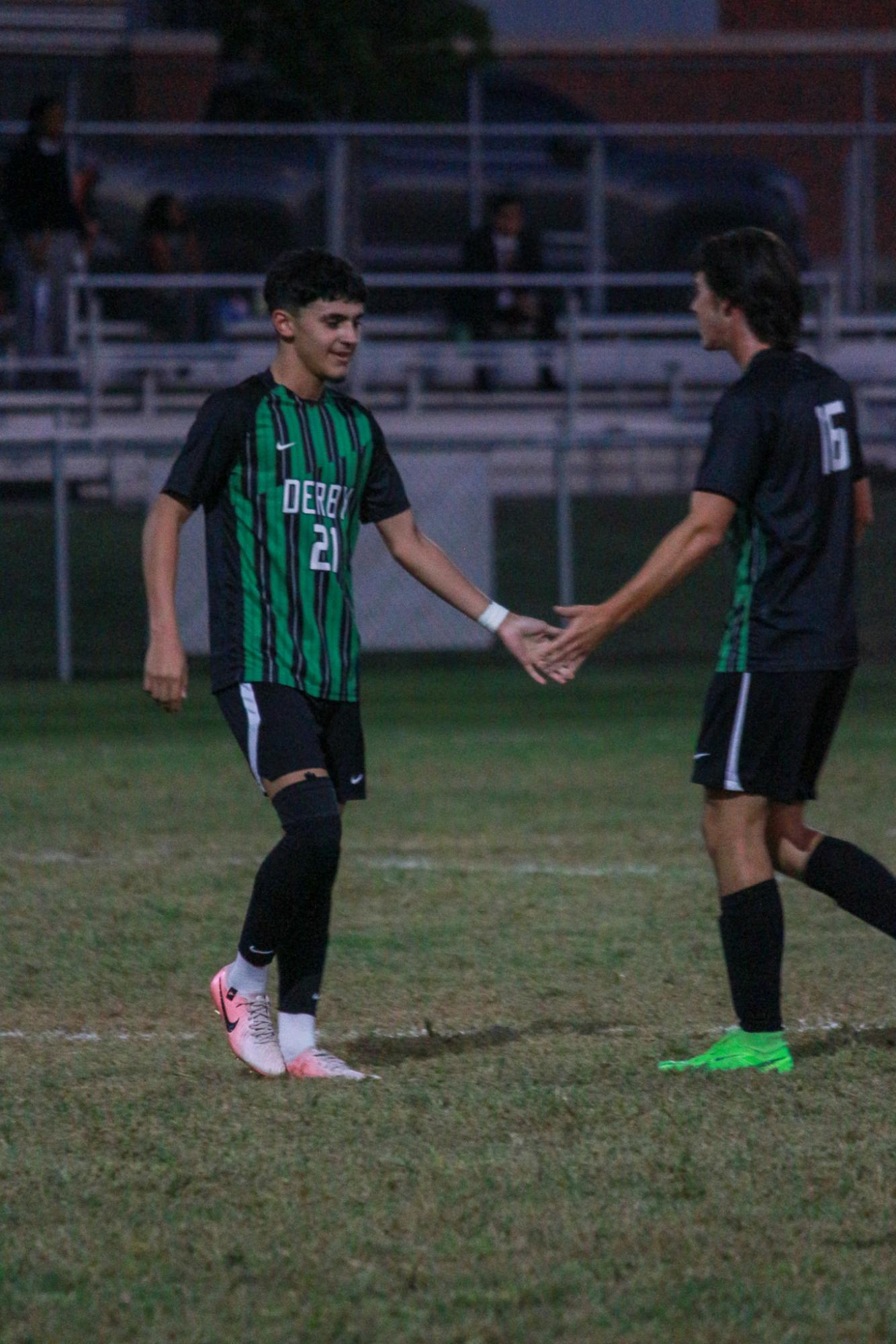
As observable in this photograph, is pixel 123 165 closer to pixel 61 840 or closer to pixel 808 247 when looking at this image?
pixel 808 247

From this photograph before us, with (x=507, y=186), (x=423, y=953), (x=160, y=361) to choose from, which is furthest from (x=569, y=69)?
(x=423, y=953)

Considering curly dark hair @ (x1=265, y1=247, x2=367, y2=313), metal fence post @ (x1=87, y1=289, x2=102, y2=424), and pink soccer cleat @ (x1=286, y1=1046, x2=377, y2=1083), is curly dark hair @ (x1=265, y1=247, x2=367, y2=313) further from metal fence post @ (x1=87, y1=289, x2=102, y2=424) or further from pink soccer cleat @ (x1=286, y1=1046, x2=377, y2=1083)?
metal fence post @ (x1=87, y1=289, x2=102, y2=424)

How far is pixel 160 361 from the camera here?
1848 centimetres

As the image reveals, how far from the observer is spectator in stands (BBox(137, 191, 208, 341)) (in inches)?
744

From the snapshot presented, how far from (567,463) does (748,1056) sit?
36.8ft

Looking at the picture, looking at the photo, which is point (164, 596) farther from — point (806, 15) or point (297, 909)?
point (806, 15)

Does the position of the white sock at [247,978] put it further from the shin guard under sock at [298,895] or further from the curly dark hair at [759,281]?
the curly dark hair at [759,281]

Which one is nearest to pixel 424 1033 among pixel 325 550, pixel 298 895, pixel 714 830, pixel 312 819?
pixel 298 895

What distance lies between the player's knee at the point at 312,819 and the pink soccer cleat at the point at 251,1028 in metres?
0.42

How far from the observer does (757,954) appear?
5035 millimetres

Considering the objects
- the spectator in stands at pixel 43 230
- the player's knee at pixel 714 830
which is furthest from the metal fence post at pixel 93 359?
the player's knee at pixel 714 830

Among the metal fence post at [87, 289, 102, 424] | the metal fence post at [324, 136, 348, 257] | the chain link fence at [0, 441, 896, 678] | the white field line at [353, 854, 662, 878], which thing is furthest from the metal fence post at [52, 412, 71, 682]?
the white field line at [353, 854, 662, 878]

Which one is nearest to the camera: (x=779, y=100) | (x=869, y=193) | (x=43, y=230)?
(x=43, y=230)

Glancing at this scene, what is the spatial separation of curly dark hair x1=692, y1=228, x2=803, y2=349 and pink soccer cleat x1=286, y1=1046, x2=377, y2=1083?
1922 mm
